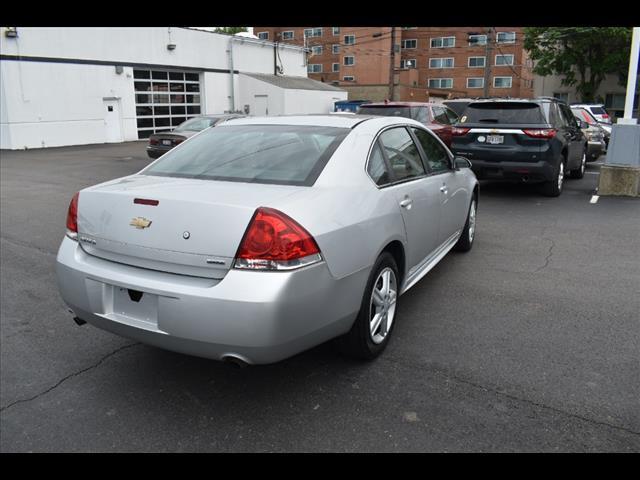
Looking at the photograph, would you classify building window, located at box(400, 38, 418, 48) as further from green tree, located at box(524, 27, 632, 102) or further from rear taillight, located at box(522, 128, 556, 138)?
rear taillight, located at box(522, 128, 556, 138)

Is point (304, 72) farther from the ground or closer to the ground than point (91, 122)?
farther from the ground

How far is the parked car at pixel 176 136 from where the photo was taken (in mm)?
15594

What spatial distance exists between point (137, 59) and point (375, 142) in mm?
26438

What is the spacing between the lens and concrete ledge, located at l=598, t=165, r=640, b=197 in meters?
10.1

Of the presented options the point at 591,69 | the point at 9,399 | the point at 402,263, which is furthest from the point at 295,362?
the point at 591,69

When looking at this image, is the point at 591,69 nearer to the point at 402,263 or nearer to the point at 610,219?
the point at 610,219

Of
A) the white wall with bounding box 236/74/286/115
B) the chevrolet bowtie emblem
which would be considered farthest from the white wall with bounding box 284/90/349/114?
the chevrolet bowtie emblem

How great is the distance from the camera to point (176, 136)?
15.6 m

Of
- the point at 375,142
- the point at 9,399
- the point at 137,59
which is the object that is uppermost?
the point at 137,59

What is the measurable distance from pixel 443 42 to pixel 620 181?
58.9m

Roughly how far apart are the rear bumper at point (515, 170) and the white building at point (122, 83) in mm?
19857

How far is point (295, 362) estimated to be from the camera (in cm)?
369

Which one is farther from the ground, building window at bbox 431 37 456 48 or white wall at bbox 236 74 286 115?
building window at bbox 431 37 456 48

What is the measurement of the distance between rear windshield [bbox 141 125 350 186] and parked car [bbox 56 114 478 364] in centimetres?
1
